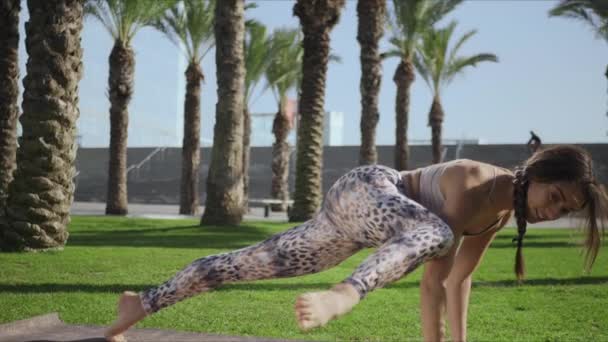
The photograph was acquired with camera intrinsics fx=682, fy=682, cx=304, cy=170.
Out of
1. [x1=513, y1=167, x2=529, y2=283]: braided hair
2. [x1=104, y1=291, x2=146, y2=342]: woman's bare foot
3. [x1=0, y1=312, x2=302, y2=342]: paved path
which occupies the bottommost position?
[x1=0, y1=312, x2=302, y2=342]: paved path

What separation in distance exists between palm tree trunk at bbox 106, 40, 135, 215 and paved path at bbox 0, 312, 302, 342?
16574 mm

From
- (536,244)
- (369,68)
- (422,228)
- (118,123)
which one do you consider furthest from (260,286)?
(369,68)

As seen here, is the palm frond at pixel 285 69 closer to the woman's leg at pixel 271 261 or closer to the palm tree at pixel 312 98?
the palm tree at pixel 312 98

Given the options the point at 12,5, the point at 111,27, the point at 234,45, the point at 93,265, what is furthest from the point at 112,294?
the point at 111,27

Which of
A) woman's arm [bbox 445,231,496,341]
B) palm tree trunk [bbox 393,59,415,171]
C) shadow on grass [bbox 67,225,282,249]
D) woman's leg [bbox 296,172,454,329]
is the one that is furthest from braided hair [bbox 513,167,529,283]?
palm tree trunk [bbox 393,59,415,171]

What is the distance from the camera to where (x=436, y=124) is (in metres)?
29.8

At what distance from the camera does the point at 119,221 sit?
16.9 m

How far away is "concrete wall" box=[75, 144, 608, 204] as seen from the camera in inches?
1357

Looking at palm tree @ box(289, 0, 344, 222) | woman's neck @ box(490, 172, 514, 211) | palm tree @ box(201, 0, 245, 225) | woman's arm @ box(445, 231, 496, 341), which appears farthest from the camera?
palm tree @ box(289, 0, 344, 222)

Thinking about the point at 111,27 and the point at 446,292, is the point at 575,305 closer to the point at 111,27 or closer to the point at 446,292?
the point at 446,292

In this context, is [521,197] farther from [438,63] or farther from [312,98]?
[438,63]

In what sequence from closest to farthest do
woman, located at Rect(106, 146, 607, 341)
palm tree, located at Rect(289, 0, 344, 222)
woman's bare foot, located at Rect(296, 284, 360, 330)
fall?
woman's bare foot, located at Rect(296, 284, 360, 330)
woman, located at Rect(106, 146, 607, 341)
palm tree, located at Rect(289, 0, 344, 222)

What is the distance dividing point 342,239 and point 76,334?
83.7 inches

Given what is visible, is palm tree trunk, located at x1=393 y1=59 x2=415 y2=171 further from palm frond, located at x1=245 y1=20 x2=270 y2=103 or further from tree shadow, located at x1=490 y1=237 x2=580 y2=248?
tree shadow, located at x1=490 y1=237 x2=580 y2=248
